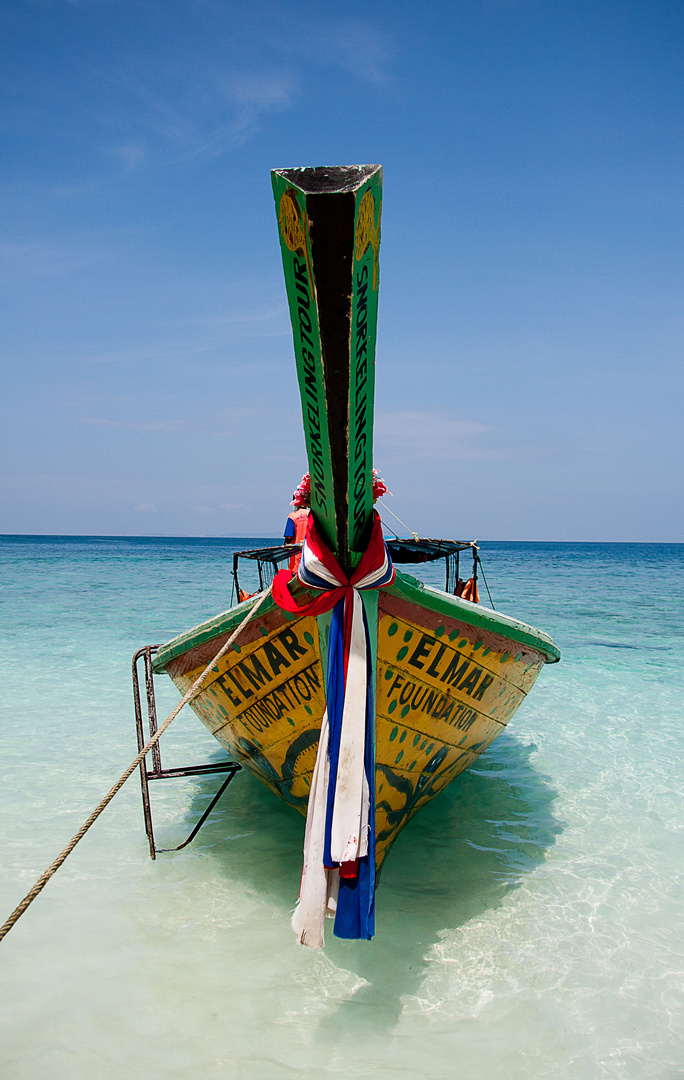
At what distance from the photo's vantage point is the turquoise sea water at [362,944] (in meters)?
2.71

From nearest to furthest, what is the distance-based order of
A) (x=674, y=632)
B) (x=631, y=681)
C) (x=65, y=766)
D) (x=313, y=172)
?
(x=313, y=172)
(x=65, y=766)
(x=631, y=681)
(x=674, y=632)

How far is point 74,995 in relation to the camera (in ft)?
9.77

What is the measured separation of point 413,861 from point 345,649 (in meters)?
1.94

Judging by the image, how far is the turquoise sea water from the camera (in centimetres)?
271

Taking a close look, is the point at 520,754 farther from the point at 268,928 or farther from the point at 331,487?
the point at 331,487

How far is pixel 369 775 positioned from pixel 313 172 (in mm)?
2266

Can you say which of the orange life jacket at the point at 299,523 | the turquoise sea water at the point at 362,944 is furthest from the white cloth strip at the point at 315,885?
the orange life jacket at the point at 299,523

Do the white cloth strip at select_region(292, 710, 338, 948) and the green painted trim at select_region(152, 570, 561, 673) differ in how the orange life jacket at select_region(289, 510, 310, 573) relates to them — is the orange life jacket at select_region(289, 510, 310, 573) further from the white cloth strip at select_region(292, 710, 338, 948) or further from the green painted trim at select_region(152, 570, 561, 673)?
the white cloth strip at select_region(292, 710, 338, 948)

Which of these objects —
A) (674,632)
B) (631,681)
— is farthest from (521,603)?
(631,681)

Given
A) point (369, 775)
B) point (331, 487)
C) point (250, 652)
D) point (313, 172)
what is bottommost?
point (369, 775)

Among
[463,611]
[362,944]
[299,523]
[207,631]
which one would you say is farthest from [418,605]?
[362,944]

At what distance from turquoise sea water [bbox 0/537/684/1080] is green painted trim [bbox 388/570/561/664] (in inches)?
56.6

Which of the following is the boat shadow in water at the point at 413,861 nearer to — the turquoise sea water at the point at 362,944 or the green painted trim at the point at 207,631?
the turquoise sea water at the point at 362,944

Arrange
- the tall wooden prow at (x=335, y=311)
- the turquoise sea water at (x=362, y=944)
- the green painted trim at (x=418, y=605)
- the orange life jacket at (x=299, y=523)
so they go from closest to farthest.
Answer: the tall wooden prow at (x=335, y=311) < the turquoise sea water at (x=362, y=944) < the green painted trim at (x=418, y=605) < the orange life jacket at (x=299, y=523)
